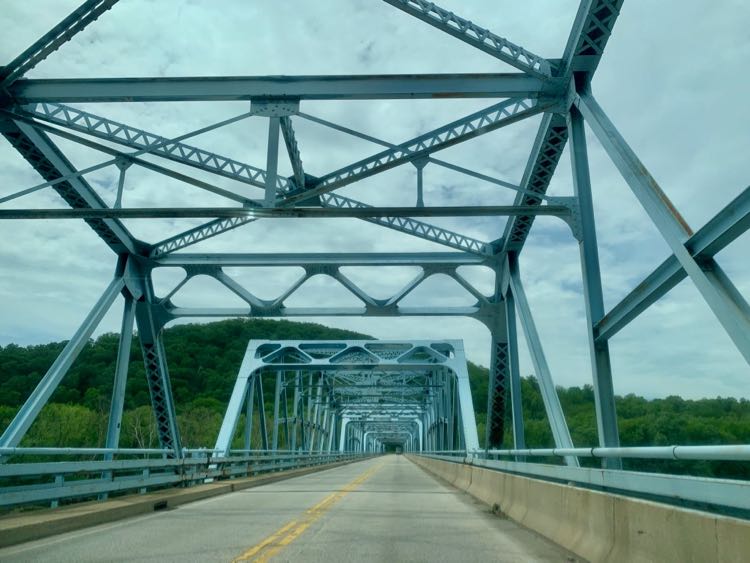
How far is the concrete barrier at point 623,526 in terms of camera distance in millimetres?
3984

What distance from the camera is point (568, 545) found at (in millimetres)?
7207

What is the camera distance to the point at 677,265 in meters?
7.30

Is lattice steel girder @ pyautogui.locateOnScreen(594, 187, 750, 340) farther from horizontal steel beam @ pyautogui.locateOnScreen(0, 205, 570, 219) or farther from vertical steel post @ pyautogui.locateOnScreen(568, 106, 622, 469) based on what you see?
horizontal steel beam @ pyautogui.locateOnScreen(0, 205, 570, 219)

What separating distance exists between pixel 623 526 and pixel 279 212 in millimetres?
7740

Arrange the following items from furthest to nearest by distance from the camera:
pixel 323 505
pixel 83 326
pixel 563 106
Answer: pixel 83 326 → pixel 323 505 → pixel 563 106

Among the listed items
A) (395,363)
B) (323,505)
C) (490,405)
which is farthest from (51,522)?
(395,363)

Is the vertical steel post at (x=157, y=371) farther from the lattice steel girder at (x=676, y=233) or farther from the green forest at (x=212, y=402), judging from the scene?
the lattice steel girder at (x=676, y=233)

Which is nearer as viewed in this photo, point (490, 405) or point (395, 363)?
point (490, 405)

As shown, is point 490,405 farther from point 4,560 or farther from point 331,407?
point 331,407

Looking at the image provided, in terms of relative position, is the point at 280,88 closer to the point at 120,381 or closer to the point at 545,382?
the point at 545,382

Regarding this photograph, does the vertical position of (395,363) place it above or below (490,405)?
above

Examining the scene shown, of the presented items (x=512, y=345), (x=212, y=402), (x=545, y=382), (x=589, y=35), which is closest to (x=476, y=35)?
(x=589, y=35)

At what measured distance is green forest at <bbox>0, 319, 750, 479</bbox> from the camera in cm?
761

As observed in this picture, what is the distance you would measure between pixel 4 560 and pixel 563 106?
943 cm
